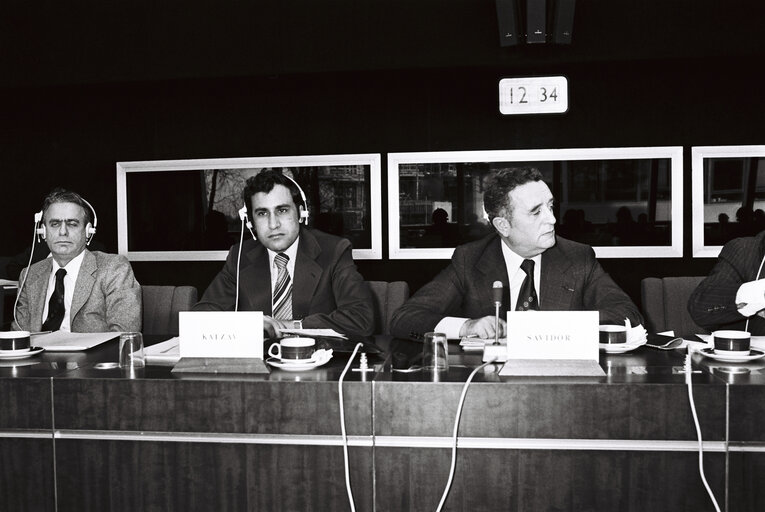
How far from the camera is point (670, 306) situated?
3.02 meters

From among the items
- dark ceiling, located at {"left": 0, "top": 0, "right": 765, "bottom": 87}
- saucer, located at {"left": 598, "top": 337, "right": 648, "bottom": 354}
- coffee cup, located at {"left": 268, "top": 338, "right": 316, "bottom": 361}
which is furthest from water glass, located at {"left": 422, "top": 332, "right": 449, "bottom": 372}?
dark ceiling, located at {"left": 0, "top": 0, "right": 765, "bottom": 87}

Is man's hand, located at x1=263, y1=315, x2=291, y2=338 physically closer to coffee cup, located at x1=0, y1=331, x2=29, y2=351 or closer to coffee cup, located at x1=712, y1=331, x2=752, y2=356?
coffee cup, located at x1=0, y1=331, x2=29, y2=351

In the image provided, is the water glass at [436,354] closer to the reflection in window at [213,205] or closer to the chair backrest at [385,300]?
the chair backrest at [385,300]

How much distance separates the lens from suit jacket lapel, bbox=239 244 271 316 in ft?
9.52

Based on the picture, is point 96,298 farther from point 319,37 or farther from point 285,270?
point 319,37

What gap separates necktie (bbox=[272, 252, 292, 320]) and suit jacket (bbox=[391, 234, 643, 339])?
1.73ft

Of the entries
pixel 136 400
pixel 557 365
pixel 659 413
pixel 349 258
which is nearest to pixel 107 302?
pixel 349 258

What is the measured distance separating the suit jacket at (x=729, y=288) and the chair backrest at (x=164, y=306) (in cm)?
206

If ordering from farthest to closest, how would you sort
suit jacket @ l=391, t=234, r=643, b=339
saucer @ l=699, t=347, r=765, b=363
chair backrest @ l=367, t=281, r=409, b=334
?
chair backrest @ l=367, t=281, r=409, b=334 < suit jacket @ l=391, t=234, r=643, b=339 < saucer @ l=699, t=347, r=765, b=363

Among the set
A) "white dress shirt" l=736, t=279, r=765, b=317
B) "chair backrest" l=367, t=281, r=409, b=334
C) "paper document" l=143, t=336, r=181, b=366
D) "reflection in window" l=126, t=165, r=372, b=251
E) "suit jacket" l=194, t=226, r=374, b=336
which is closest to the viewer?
"paper document" l=143, t=336, r=181, b=366

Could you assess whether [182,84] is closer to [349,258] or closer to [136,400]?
[349,258]

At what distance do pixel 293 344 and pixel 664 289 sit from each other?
1.83 m

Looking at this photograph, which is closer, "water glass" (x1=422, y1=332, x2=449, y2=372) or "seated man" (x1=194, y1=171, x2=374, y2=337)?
"water glass" (x1=422, y1=332, x2=449, y2=372)

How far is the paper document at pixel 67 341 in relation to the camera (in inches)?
87.0
